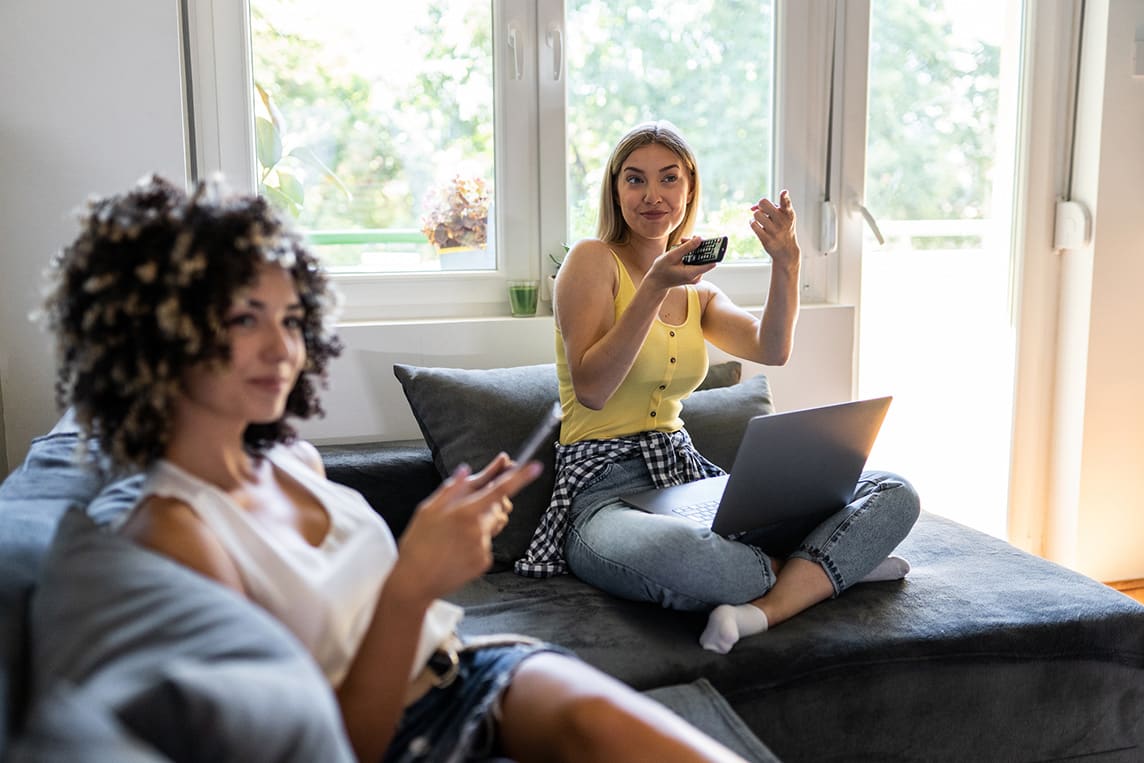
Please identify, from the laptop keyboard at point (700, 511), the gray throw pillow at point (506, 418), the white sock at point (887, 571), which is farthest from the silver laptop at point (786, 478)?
the gray throw pillow at point (506, 418)

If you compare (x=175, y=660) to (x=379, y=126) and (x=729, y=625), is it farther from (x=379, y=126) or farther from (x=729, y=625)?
(x=379, y=126)

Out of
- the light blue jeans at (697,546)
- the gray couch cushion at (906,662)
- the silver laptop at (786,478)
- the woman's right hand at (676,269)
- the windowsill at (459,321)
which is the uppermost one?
the woman's right hand at (676,269)

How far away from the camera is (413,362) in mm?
2445

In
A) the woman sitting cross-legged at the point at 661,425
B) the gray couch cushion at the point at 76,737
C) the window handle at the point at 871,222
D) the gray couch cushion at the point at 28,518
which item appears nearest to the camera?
the gray couch cushion at the point at 76,737

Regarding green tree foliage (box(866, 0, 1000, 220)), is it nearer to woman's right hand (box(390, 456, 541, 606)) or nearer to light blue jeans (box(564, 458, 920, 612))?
light blue jeans (box(564, 458, 920, 612))

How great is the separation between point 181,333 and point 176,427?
13 centimetres

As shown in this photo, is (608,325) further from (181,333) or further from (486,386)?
(181,333)

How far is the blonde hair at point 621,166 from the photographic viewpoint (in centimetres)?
210

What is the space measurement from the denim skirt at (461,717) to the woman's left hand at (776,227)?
42.3 inches

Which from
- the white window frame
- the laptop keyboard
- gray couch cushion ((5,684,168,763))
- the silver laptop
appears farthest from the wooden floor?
gray couch cushion ((5,684,168,763))

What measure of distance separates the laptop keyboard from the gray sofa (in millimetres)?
167

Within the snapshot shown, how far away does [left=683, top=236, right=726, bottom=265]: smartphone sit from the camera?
1846 millimetres

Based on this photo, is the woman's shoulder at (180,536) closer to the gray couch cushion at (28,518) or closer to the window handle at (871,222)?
the gray couch cushion at (28,518)

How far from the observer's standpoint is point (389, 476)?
2.17 metres
